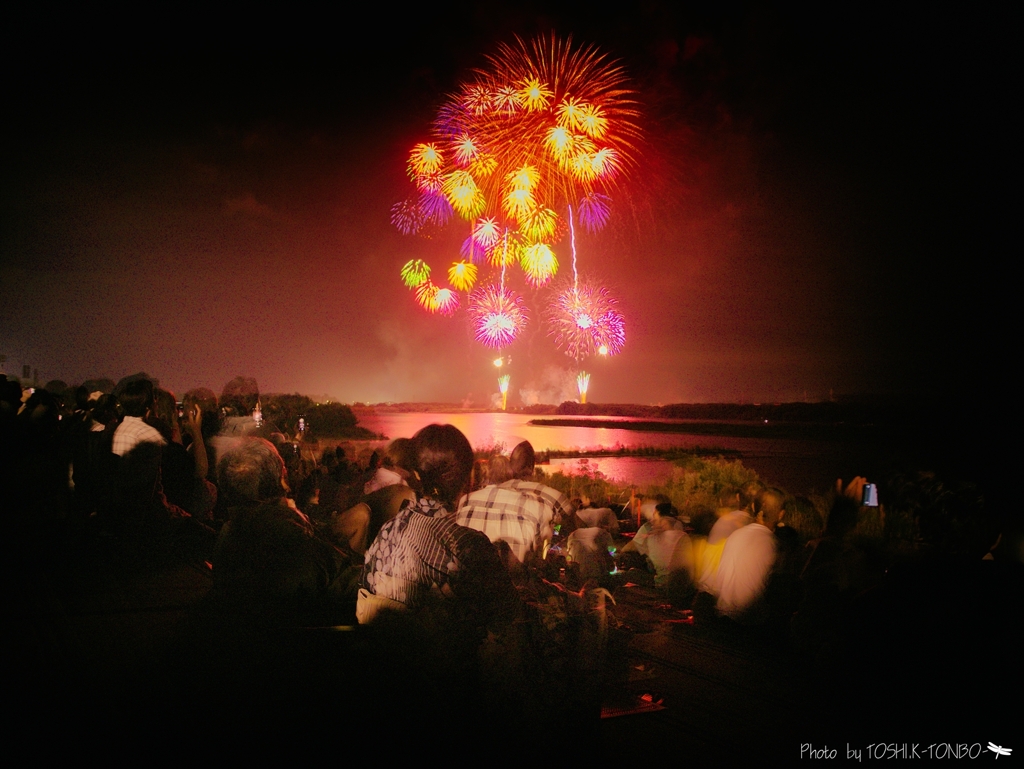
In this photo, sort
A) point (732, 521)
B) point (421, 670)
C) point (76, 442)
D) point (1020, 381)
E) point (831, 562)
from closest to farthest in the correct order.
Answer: point (421, 670) < point (831, 562) < point (732, 521) < point (76, 442) < point (1020, 381)

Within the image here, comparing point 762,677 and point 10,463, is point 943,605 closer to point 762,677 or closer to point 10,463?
point 762,677

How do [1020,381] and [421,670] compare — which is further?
[1020,381]

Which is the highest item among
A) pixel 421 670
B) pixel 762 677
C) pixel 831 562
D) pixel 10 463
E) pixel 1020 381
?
pixel 1020 381

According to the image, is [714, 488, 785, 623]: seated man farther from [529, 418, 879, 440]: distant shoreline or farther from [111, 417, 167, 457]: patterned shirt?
[529, 418, 879, 440]: distant shoreline

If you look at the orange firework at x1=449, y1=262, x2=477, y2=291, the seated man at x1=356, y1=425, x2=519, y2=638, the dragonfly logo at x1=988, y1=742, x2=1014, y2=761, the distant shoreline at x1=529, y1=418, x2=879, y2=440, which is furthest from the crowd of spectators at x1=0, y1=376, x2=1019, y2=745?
the distant shoreline at x1=529, y1=418, x2=879, y2=440

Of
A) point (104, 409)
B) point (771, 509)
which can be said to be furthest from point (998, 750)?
point (104, 409)

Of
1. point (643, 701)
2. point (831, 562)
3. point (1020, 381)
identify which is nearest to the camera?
point (643, 701)

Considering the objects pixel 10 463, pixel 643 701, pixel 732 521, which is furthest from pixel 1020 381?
pixel 10 463
